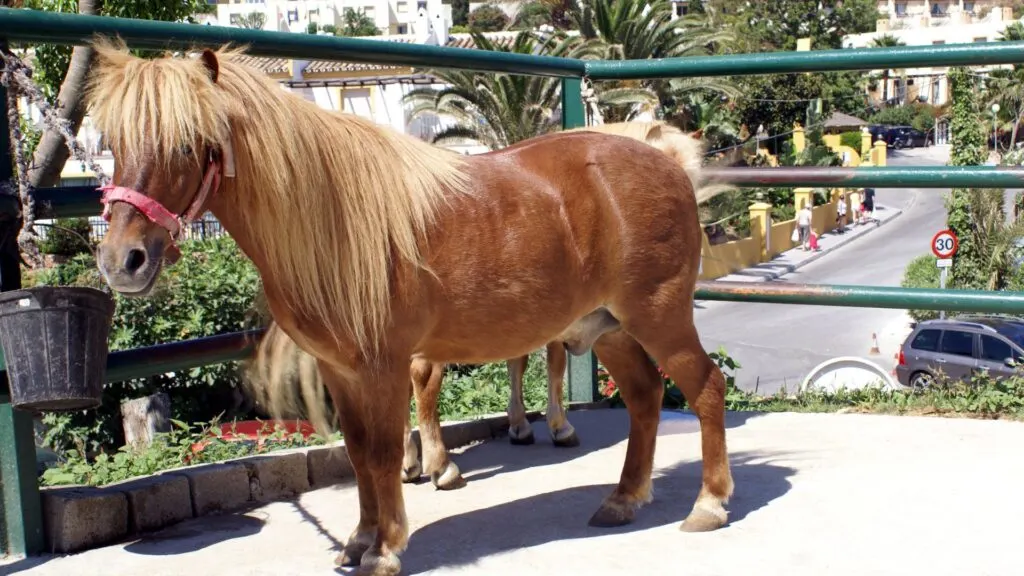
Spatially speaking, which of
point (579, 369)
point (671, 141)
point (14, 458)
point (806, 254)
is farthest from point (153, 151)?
point (806, 254)

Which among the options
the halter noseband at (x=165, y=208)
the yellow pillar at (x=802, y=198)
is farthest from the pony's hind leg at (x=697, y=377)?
the yellow pillar at (x=802, y=198)

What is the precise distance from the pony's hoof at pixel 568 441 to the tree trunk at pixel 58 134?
2.35 m

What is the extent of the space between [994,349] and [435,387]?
14.4 m

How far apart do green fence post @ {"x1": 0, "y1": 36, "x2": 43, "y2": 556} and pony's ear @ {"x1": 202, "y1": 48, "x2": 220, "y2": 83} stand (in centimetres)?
77

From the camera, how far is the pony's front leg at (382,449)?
3357mm

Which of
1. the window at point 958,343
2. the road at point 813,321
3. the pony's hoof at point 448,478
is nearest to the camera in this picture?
the pony's hoof at point 448,478

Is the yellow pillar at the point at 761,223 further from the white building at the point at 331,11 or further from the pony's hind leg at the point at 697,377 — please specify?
the white building at the point at 331,11

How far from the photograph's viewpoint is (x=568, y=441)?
496cm

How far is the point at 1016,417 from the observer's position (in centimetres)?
512

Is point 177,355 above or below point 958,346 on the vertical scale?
above

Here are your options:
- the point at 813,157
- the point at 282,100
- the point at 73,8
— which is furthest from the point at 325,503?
the point at 813,157

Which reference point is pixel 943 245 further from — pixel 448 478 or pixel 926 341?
pixel 448 478

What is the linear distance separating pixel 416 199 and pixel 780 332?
2456 cm

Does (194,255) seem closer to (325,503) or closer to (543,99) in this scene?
(325,503)
